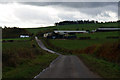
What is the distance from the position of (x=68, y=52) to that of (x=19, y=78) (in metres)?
71.9

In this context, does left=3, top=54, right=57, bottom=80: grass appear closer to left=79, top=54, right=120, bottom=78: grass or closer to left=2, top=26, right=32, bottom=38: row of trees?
left=79, top=54, right=120, bottom=78: grass

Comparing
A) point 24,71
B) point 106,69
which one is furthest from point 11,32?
point 24,71

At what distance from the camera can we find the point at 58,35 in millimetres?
143500

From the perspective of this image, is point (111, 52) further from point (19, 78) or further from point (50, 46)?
point (50, 46)

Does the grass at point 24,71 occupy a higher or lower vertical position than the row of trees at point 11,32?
lower

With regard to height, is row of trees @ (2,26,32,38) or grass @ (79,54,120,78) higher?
row of trees @ (2,26,32,38)

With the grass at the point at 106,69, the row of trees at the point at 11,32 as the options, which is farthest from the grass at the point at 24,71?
the row of trees at the point at 11,32

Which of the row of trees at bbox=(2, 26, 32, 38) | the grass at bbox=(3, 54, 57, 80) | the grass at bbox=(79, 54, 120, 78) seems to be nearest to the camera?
the grass at bbox=(3, 54, 57, 80)

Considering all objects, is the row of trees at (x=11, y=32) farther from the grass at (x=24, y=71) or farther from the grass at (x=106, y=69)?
the grass at (x=24, y=71)

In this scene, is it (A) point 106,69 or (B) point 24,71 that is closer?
(B) point 24,71

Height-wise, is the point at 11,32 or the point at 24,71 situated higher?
the point at 11,32

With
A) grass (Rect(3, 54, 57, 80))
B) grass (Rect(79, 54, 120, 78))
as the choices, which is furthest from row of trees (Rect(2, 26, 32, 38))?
grass (Rect(3, 54, 57, 80))

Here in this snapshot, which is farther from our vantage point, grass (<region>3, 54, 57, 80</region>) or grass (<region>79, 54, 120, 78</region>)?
grass (<region>79, 54, 120, 78</region>)

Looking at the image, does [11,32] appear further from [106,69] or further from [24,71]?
[24,71]
